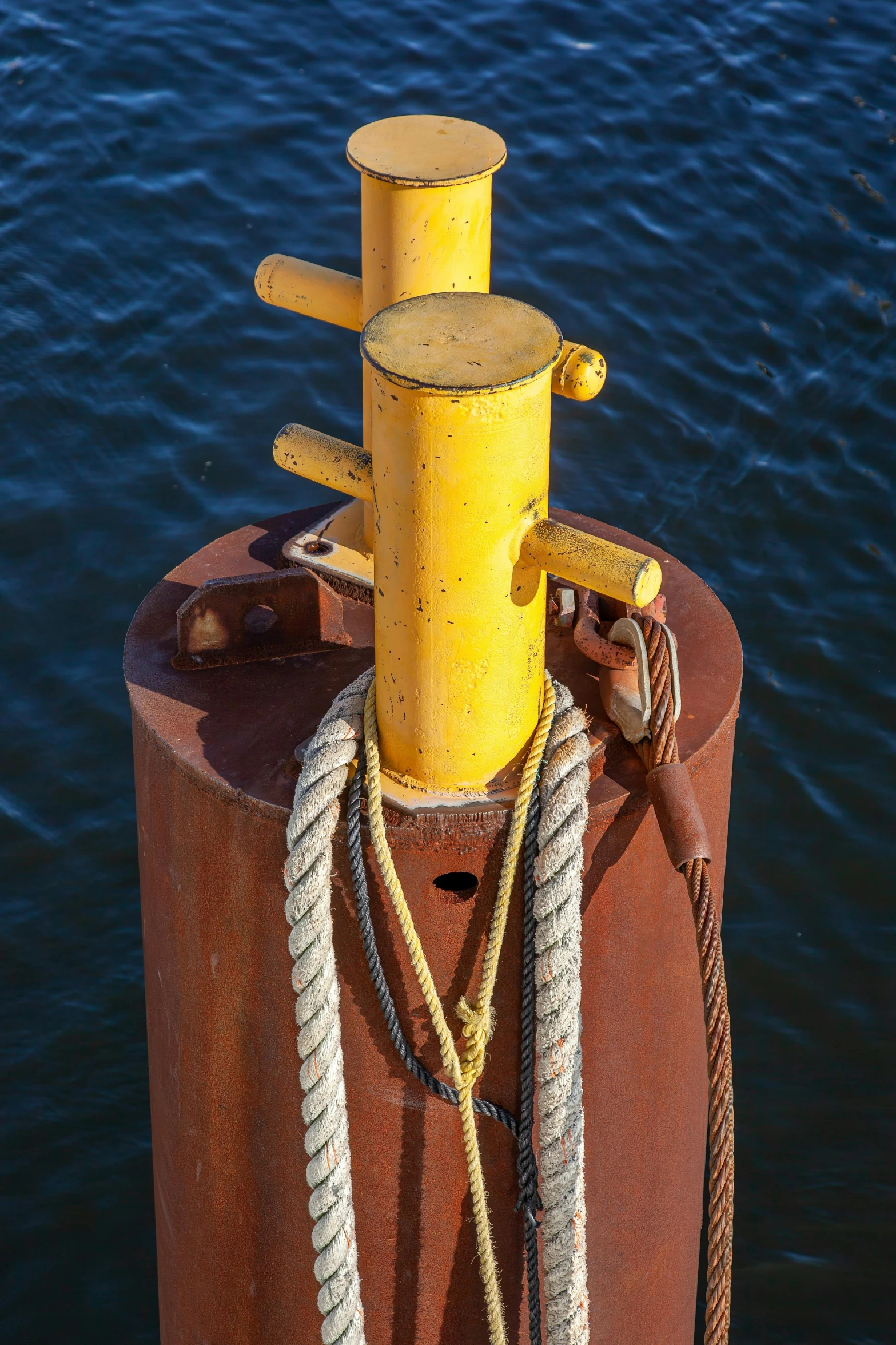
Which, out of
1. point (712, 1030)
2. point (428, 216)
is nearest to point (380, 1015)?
point (712, 1030)

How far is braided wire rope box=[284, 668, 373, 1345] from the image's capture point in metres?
1.87

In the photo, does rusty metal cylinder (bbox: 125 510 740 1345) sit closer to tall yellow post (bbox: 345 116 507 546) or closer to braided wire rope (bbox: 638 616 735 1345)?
braided wire rope (bbox: 638 616 735 1345)

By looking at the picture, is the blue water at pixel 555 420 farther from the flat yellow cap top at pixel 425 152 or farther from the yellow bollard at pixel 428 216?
the flat yellow cap top at pixel 425 152

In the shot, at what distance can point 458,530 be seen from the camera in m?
1.76

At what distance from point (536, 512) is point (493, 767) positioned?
0.33 metres

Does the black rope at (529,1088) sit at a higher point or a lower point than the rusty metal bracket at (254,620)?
lower

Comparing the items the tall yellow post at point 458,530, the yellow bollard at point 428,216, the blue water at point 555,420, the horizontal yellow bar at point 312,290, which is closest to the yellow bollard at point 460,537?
the tall yellow post at point 458,530

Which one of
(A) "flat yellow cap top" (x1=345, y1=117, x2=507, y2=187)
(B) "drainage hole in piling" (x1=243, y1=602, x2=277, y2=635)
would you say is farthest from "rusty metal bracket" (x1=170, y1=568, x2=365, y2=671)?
(A) "flat yellow cap top" (x1=345, y1=117, x2=507, y2=187)

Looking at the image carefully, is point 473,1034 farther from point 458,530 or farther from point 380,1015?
point 458,530

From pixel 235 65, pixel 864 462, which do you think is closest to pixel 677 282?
pixel 864 462

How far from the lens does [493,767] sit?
76.2 inches

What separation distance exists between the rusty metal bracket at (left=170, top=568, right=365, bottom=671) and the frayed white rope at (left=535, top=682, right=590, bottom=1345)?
1.28 feet

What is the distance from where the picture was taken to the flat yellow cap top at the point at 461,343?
5.53 feet

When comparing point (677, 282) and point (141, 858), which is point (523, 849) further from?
point (677, 282)
